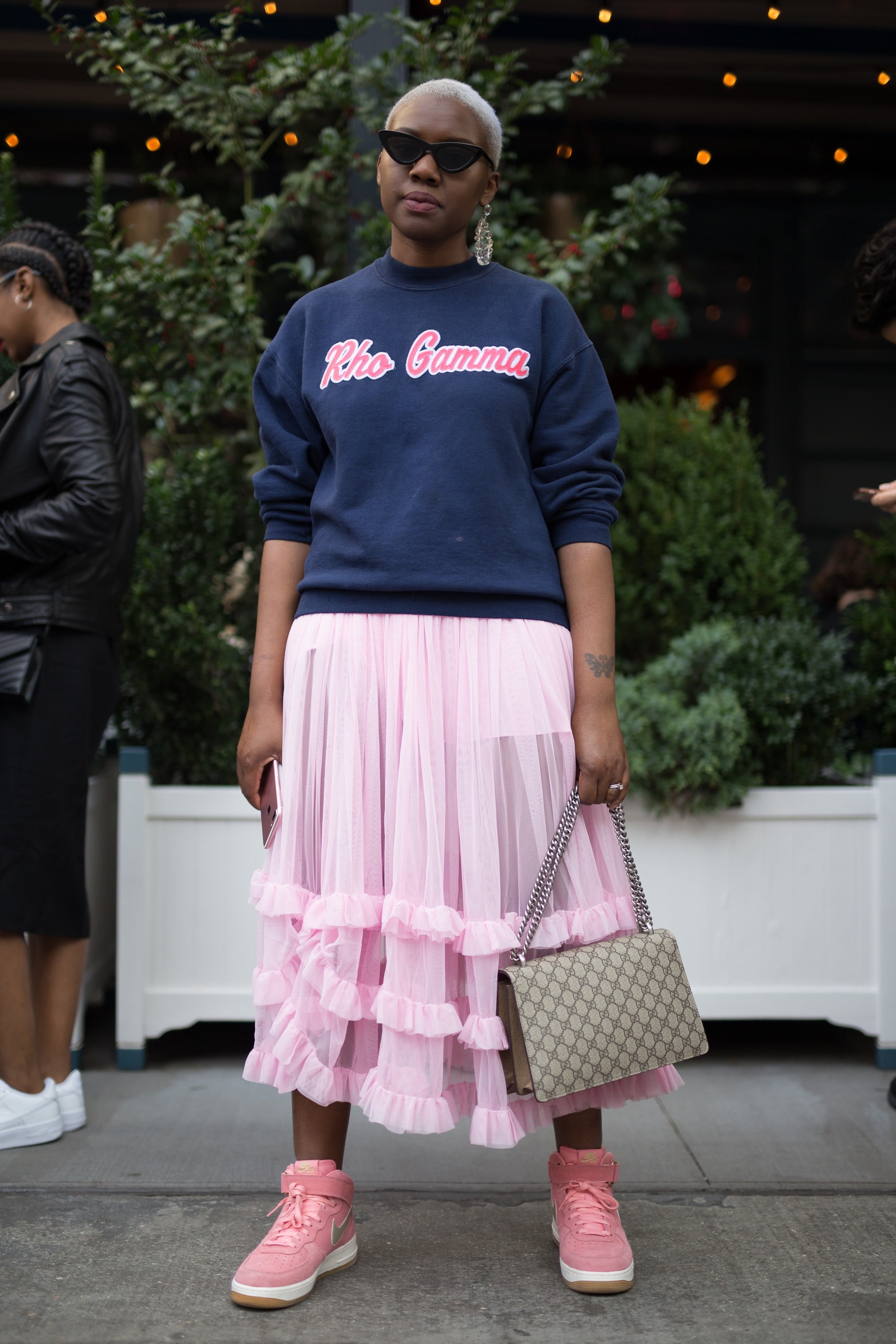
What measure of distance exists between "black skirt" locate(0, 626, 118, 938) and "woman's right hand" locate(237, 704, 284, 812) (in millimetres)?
735

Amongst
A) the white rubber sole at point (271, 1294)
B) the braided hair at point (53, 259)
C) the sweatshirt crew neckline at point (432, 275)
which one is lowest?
the white rubber sole at point (271, 1294)

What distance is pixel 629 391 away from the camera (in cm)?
776

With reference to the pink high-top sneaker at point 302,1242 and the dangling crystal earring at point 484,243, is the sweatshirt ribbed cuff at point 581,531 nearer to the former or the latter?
the dangling crystal earring at point 484,243

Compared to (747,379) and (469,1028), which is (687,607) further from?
(747,379)

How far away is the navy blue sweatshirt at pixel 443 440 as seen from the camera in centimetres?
202

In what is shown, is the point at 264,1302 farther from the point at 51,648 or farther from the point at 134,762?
the point at 134,762

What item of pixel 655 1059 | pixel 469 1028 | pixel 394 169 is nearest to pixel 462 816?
pixel 469 1028

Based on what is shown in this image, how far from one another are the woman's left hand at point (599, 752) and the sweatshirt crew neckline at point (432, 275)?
0.75m

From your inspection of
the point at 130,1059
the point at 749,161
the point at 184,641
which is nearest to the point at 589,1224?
the point at 130,1059

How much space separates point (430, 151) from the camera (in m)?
2.00

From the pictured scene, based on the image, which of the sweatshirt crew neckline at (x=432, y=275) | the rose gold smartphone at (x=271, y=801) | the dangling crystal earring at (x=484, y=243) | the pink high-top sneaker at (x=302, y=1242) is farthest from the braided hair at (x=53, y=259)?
the pink high-top sneaker at (x=302, y=1242)

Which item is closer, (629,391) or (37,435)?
(37,435)

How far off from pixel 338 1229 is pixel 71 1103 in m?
0.96

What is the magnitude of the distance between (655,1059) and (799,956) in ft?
4.66
